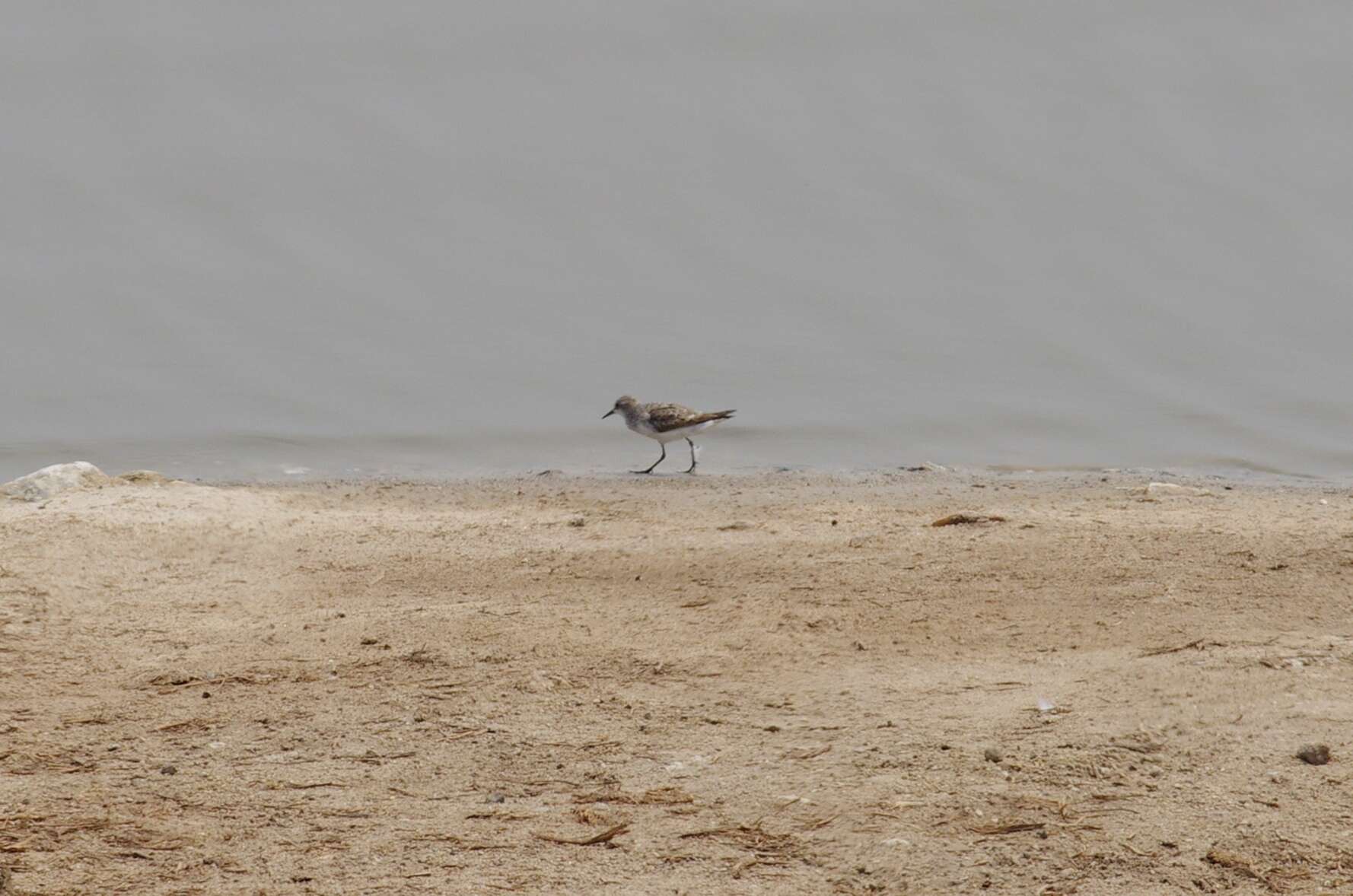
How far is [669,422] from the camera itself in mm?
11008

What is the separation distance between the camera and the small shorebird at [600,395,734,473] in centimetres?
1102

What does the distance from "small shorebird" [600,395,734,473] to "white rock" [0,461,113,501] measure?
3.62 m

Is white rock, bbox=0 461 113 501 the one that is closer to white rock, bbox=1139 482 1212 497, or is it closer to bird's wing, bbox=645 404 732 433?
bird's wing, bbox=645 404 732 433

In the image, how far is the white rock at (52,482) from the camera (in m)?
8.38

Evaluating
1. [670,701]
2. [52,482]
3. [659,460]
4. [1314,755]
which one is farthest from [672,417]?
[1314,755]

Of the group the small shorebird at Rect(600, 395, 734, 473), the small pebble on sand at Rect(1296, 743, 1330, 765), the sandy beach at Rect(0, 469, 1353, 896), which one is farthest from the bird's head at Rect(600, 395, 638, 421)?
the small pebble on sand at Rect(1296, 743, 1330, 765)

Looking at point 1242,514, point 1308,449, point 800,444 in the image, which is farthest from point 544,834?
point 1308,449

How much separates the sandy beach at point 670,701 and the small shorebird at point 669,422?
9.10 ft

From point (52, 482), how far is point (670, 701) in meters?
4.55

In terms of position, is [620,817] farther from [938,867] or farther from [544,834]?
[938,867]

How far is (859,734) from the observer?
5055 mm

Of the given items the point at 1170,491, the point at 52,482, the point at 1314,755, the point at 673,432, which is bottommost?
the point at 1314,755

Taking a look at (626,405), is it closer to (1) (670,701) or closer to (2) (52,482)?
(2) (52,482)

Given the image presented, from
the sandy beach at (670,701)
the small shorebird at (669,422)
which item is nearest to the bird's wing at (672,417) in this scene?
the small shorebird at (669,422)
